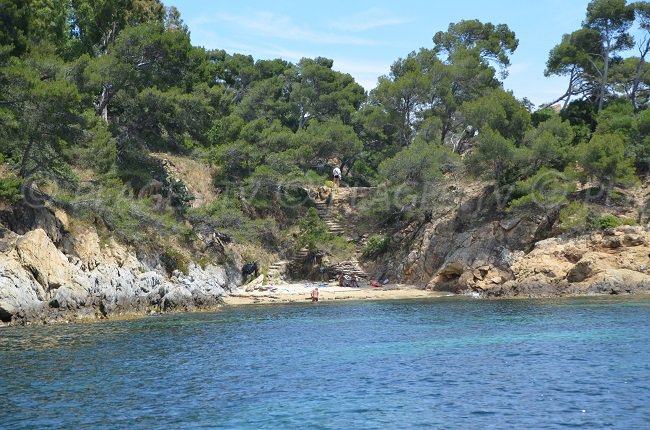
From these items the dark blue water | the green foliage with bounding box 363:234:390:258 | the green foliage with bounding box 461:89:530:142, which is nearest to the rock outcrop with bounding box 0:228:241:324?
the dark blue water

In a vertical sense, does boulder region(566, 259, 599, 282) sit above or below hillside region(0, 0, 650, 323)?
below

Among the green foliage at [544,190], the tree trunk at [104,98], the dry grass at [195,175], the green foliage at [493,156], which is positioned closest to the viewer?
the green foliage at [544,190]

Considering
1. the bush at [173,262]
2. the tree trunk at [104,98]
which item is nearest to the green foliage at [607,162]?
the bush at [173,262]

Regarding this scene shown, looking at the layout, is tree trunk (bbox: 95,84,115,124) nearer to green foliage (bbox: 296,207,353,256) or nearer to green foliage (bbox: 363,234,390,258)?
green foliage (bbox: 296,207,353,256)

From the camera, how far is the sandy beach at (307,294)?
41.9m

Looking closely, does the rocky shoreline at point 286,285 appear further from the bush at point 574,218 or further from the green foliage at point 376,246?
the green foliage at point 376,246

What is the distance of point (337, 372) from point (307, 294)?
23669 millimetres

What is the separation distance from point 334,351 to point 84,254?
16777mm

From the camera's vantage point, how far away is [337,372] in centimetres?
1962

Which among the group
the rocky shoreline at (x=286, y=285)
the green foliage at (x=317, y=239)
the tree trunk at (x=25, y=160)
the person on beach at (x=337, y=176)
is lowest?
the rocky shoreline at (x=286, y=285)

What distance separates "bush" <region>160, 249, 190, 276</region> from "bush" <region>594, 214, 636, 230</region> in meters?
23.3

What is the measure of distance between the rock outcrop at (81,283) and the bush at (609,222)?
848 inches

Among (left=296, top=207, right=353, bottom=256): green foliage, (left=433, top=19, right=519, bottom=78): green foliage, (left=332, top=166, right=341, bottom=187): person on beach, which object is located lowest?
(left=296, top=207, right=353, bottom=256): green foliage

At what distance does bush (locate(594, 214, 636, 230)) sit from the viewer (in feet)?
135
